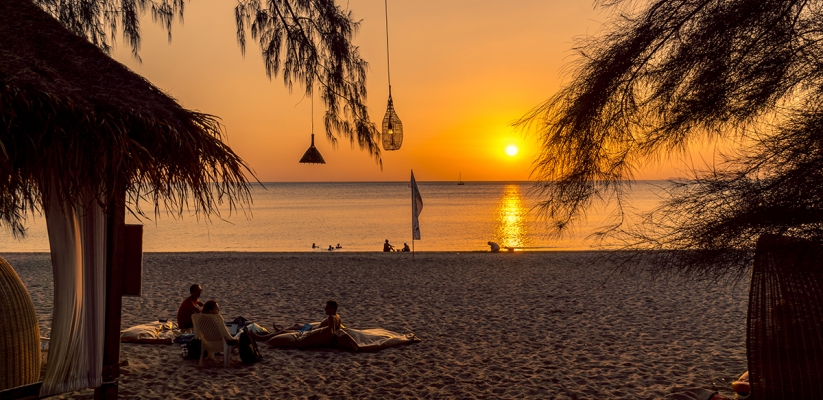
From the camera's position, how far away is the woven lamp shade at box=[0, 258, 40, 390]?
16.3ft

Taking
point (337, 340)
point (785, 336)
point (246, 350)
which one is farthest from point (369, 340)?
point (785, 336)

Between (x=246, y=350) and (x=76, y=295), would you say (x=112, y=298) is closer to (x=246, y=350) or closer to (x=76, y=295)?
(x=76, y=295)

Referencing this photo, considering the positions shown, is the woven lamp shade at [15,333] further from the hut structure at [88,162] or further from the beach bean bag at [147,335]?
the beach bean bag at [147,335]

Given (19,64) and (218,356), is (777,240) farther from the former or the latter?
(218,356)

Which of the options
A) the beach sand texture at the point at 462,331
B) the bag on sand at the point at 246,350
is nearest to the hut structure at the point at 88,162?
the beach sand texture at the point at 462,331

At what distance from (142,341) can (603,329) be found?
6.19m

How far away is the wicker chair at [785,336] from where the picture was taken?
174 inches

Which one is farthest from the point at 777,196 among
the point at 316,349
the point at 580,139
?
the point at 316,349

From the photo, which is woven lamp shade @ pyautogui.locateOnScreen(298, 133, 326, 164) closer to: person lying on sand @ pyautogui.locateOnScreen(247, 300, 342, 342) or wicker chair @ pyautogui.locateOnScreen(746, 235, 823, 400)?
person lying on sand @ pyautogui.locateOnScreen(247, 300, 342, 342)

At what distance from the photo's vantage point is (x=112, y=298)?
211 inches

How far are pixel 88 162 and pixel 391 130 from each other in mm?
2902

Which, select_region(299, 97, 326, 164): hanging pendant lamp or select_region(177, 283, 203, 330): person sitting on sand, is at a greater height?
select_region(299, 97, 326, 164): hanging pendant lamp

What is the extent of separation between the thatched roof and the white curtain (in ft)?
0.99

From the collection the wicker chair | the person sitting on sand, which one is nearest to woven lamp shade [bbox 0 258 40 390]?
the person sitting on sand
